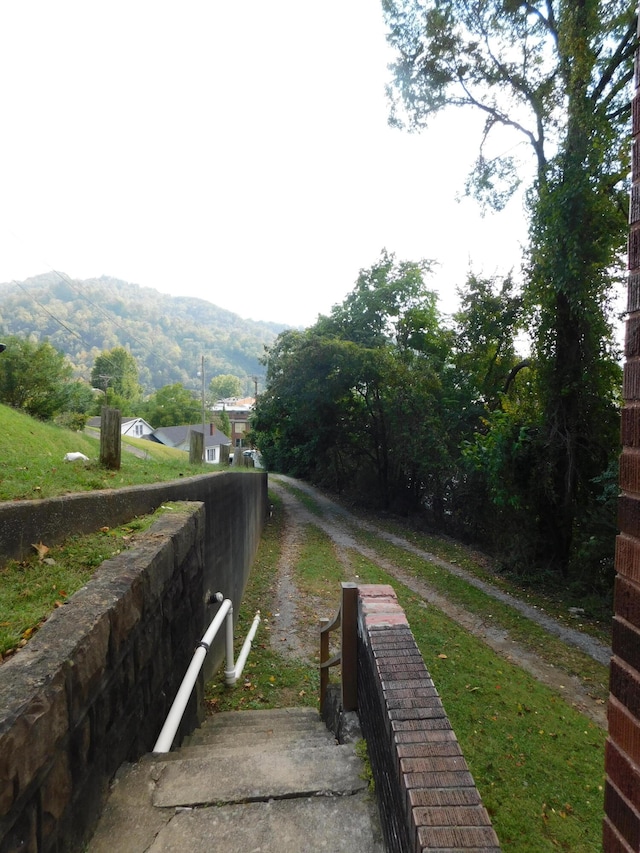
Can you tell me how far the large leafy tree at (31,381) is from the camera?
13.0m

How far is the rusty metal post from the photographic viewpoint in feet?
9.96

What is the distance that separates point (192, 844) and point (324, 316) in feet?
59.6

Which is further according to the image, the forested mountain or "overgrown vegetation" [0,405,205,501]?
the forested mountain

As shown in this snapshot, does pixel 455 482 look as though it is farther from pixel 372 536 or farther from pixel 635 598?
pixel 635 598

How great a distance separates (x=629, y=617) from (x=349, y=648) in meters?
2.26

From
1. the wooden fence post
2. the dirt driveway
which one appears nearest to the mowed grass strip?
the dirt driveway

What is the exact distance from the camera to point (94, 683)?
1870mm

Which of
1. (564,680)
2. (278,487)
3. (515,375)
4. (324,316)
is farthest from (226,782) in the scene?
(278,487)

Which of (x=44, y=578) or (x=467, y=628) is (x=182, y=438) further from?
(x=44, y=578)

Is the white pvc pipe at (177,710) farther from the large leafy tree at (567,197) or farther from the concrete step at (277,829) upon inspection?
the large leafy tree at (567,197)

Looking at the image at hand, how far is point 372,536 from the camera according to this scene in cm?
1435

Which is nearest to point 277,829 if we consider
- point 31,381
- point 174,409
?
point 31,381

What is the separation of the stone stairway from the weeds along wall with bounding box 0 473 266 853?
12cm

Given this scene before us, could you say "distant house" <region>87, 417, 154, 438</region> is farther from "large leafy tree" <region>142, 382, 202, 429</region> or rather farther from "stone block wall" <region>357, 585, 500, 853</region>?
"stone block wall" <region>357, 585, 500, 853</region>
